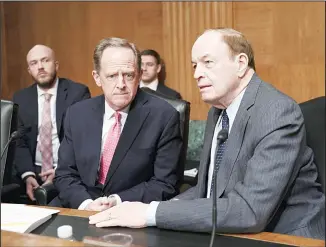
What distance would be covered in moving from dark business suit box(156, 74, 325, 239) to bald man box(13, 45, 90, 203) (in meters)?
1.83

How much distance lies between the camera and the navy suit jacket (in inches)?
127

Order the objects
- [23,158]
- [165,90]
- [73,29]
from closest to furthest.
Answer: [23,158], [165,90], [73,29]

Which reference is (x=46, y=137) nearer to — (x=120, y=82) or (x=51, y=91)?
(x=51, y=91)

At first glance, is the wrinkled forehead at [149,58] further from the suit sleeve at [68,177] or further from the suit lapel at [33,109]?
the suit sleeve at [68,177]

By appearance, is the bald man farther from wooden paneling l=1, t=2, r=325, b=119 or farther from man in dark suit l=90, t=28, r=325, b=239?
man in dark suit l=90, t=28, r=325, b=239

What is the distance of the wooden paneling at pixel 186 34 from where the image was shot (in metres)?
4.03

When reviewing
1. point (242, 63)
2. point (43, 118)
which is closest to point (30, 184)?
point (43, 118)

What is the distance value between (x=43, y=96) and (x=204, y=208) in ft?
7.44

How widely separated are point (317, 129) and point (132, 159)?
82 cm

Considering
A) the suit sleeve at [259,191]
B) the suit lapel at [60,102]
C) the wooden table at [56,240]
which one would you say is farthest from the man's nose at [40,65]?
the wooden table at [56,240]

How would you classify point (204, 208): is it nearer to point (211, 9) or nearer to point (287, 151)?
point (287, 151)

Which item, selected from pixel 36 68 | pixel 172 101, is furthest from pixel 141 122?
pixel 36 68

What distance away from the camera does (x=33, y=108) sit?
3.37 m

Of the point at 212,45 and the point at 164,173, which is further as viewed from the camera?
the point at 164,173
